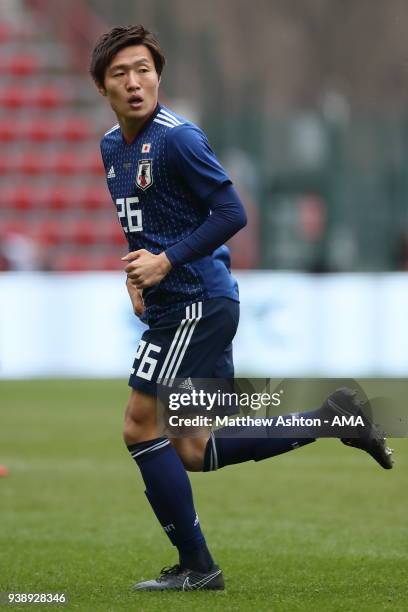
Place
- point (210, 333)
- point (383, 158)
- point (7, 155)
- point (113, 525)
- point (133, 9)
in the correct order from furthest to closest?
point (133, 9), point (7, 155), point (383, 158), point (113, 525), point (210, 333)

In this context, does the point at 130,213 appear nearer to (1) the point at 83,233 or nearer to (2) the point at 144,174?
(2) the point at 144,174

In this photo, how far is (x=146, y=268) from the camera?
4746mm

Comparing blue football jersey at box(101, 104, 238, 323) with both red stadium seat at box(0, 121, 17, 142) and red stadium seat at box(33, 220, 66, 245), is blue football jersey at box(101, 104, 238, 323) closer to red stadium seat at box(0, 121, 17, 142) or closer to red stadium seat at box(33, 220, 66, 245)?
red stadium seat at box(33, 220, 66, 245)

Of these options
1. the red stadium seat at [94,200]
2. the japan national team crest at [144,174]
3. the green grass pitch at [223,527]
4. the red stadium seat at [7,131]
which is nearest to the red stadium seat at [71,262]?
the red stadium seat at [94,200]

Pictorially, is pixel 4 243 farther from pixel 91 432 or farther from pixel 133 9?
pixel 91 432

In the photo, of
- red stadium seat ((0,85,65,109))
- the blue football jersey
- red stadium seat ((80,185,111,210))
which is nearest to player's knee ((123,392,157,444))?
the blue football jersey

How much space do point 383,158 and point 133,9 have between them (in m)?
6.84

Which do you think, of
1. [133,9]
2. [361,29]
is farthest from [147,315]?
[361,29]

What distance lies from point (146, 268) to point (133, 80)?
719 mm

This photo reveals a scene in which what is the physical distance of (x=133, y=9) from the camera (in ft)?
77.9

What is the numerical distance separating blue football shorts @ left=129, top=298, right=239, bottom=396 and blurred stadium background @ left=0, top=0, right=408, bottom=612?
839mm

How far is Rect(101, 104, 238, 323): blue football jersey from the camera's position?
485 centimetres

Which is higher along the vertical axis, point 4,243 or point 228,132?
point 228,132

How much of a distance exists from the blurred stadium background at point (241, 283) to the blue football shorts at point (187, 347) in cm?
84
